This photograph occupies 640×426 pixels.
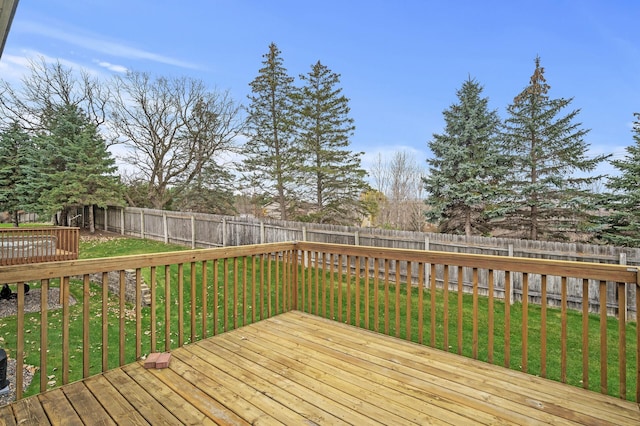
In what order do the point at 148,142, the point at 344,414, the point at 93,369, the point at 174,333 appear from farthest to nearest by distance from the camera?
1. the point at 148,142
2. the point at 174,333
3. the point at 93,369
4. the point at 344,414

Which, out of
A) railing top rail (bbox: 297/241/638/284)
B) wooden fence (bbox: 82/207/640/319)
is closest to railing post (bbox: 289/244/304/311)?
railing top rail (bbox: 297/241/638/284)

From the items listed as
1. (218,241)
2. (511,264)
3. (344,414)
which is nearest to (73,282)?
(218,241)

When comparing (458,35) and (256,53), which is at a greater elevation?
(256,53)

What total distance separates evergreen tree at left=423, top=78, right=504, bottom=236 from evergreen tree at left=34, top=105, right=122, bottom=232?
12.8m

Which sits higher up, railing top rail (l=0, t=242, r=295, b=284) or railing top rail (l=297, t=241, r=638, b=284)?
railing top rail (l=0, t=242, r=295, b=284)

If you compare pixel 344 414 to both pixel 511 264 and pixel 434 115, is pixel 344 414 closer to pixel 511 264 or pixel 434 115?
pixel 511 264

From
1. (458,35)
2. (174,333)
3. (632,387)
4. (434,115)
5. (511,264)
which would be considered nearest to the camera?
(511,264)

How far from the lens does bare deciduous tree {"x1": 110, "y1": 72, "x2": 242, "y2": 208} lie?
1522 cm

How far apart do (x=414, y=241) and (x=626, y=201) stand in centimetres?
533

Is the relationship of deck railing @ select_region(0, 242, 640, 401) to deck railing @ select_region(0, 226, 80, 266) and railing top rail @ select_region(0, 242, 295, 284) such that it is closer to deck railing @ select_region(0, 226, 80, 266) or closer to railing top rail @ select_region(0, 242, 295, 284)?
railing top rail @ select_region(0, 242, 295, 284)

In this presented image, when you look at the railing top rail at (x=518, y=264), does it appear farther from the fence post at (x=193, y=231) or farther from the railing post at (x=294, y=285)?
the fence post at (x=193, y=231)

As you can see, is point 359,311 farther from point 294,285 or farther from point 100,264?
point 100,264

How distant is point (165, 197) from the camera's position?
16.4 m

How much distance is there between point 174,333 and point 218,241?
5563 millimetres
